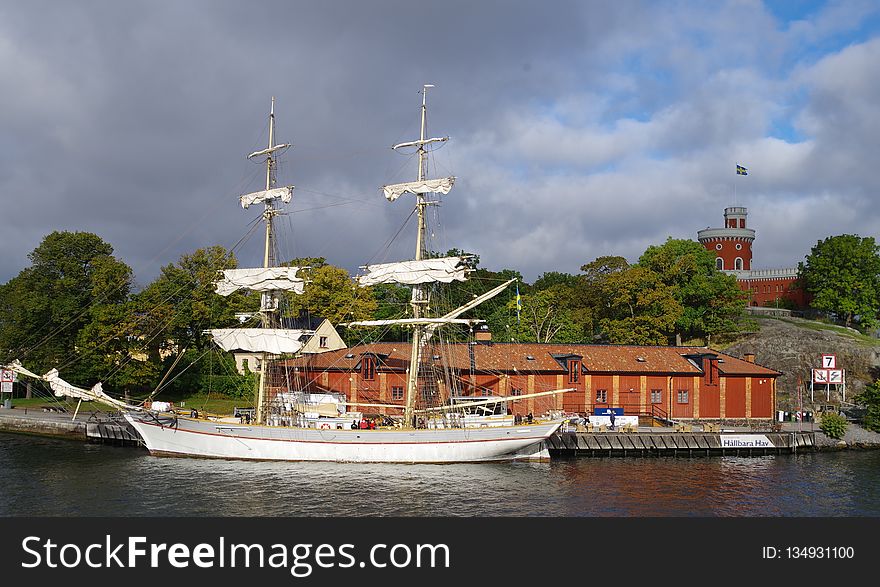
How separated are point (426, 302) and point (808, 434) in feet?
98.1

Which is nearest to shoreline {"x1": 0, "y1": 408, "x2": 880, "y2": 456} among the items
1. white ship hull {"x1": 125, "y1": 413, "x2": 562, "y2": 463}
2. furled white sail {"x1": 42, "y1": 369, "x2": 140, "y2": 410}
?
furled white sail {"x1": 42, "y1": 369, "x2": 140, "y2": 410}

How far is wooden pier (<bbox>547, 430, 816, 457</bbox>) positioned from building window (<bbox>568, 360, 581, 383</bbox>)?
734 centimetres

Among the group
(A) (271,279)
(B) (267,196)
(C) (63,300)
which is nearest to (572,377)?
(A) (271,279)

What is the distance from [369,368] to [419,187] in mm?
15220

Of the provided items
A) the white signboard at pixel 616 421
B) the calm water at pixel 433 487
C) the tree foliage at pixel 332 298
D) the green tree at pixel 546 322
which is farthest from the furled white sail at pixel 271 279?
the green tree at pixel 546 322

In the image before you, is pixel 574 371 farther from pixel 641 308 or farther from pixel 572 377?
pixel 641 308

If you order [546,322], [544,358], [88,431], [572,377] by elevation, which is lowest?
[88,431]

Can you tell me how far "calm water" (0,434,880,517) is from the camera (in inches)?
1275

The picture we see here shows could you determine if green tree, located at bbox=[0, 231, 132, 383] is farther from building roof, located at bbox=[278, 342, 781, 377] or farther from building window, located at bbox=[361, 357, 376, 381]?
building window, located at bbox=[361, 357, 376, 381]

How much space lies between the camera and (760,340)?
76938 millimetres

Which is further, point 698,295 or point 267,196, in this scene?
point 698,295

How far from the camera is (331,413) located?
5162 cm

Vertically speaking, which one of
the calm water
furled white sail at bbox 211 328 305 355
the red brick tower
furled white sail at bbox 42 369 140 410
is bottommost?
the calm water
